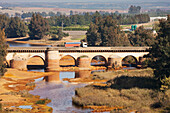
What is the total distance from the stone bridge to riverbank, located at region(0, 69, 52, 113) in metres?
5.88

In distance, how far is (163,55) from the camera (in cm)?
7044

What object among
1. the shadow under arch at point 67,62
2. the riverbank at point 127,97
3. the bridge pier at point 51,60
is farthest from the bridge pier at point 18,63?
the riverbank at point 127,97

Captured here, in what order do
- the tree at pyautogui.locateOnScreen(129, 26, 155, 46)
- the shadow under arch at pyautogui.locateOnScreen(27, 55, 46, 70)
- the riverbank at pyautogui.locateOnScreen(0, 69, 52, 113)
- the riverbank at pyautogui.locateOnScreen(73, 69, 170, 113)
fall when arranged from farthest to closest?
the tree at pyautogui.locateOnScreen(129, 26, 155, 46) < the shadow under arch at pyautogui.locateOnScreen(27, 55, 46, 70) < the riverbank at pyautogui.locateOnScreen(0, 69, 52, 113) < the riverbank at pyautogui.locateOnScreen(73, 69, 170, 113)

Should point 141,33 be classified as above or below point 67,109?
above

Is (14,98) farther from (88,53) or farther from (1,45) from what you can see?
(88,53)

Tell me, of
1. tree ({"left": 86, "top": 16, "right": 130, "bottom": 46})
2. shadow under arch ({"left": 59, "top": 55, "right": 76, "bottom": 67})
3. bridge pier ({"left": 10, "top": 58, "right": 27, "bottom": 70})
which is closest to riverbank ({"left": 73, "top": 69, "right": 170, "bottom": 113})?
bridge pier ({"left": 10, "top": 58, "right": 27, "bottom": 70})

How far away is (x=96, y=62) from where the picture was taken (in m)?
126

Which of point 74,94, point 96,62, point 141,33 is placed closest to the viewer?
point 74,94

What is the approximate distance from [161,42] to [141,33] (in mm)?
66916

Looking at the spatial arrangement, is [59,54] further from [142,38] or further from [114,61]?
[142,38]

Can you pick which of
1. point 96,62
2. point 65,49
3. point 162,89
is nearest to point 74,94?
point 162,89

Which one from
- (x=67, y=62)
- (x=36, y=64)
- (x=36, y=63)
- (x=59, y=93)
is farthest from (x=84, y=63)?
(x=59, y=93)

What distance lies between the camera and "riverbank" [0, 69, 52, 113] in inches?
2549

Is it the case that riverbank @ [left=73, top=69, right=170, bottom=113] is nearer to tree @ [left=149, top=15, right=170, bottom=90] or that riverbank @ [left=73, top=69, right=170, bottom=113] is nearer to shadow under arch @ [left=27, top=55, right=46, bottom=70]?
tree @ [left=149, top=15, right=170, bottom=90]
